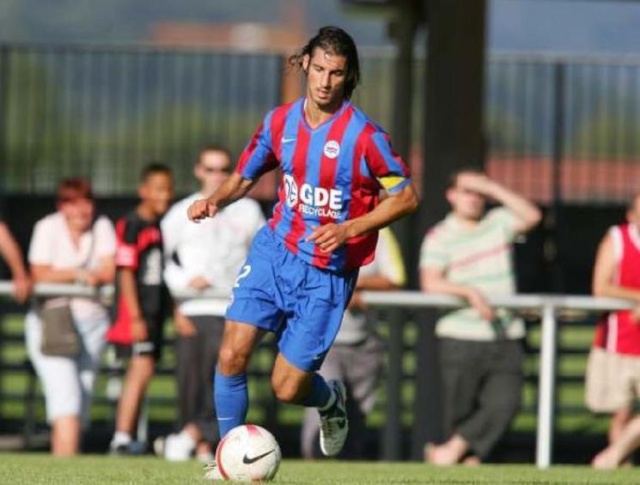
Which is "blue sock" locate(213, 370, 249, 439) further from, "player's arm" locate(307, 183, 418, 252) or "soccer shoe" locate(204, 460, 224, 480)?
"player's arm" locate(307, 183, 418, 252)

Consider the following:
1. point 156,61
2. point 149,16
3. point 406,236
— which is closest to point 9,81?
point 156,61

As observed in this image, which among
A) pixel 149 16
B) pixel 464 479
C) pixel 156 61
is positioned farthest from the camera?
pixel 149 16

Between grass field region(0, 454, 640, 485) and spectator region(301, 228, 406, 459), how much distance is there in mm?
819

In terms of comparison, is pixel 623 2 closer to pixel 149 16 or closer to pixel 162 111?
pixel 162 111

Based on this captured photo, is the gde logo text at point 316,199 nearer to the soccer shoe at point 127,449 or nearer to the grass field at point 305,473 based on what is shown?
Result: the grass field at point 305,473

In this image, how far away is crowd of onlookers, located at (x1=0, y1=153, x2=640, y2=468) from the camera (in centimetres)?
1350

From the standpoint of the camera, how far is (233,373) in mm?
10328

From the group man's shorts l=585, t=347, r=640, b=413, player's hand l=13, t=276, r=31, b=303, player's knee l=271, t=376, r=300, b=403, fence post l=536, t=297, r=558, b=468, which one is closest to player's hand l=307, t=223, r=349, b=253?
player's knee l=271, t=376, r=300, b=403

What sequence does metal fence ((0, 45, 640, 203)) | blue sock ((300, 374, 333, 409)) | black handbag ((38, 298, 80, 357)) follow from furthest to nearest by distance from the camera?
metal fence ((0, 45, 640, 203)) < black handbag ((38, 298, 80, 357)) < blue sock ((300, 374, 333, 409))

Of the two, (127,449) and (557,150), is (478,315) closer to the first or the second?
(127,449)

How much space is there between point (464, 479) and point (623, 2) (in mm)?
7537

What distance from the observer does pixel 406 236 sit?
55.9ft

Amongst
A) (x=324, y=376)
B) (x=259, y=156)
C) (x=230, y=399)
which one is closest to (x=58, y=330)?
(x=324, y=376)

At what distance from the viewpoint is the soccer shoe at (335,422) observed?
36.2ft
